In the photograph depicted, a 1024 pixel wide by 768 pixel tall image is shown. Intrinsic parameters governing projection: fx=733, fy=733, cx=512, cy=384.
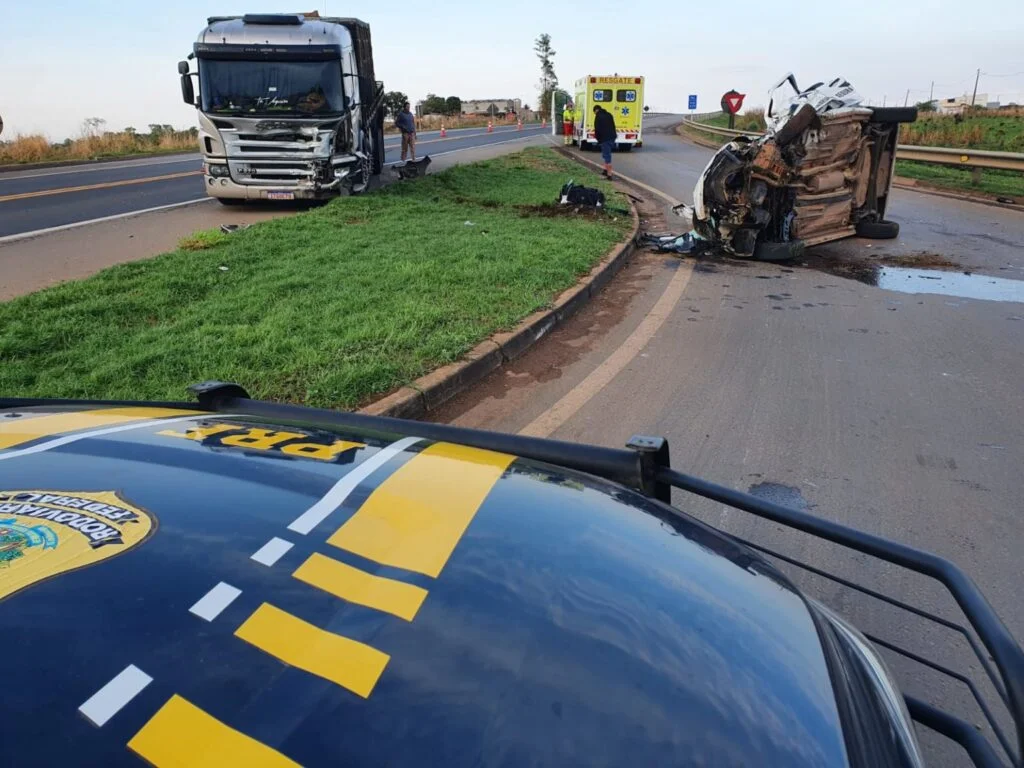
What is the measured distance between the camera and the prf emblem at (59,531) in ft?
3.92

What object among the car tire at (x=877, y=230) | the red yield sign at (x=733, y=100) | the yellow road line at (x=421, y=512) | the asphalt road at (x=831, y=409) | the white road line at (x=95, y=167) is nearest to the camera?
the yellow road line at (x=421, y=512)

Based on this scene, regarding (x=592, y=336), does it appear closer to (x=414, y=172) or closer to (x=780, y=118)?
(x=780, y=118)

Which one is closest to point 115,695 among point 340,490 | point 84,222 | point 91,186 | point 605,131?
point 340,490

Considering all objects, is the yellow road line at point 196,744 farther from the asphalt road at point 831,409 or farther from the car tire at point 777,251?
the car tire at point 777,251

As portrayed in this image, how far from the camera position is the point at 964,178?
19.2 m

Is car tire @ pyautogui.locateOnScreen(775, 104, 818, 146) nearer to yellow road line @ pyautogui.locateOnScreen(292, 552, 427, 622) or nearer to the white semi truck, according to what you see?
the white semi truck

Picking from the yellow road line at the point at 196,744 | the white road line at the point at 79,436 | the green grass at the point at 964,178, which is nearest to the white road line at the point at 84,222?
the white road line at the point at 79,436

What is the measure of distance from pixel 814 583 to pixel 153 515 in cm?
248

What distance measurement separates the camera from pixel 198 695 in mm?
969

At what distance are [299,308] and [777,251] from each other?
21.0ft

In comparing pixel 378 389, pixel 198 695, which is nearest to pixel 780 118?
pixel 378 389

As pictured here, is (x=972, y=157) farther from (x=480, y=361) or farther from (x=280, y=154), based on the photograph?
(x=480, y=361)

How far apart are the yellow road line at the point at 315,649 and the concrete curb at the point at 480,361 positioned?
322cm

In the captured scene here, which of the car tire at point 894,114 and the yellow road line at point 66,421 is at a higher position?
the car tire at point 894,114
